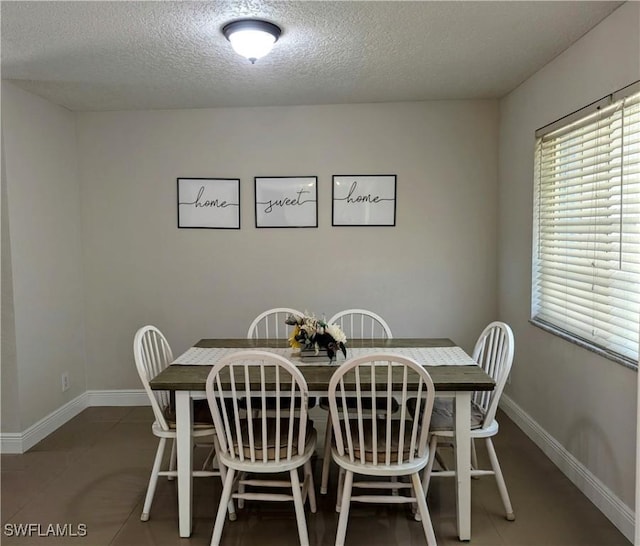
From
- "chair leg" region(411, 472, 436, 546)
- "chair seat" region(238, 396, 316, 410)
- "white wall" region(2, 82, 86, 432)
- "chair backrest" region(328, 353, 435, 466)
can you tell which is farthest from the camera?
"white wall" region(2, 82, 86, 432)

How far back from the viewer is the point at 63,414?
3777 millimetres

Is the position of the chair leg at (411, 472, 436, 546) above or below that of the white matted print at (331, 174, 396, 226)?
below

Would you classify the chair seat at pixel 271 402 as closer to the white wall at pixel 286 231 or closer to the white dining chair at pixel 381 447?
the white dining chair at pixel 381 447

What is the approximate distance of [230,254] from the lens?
4.06m

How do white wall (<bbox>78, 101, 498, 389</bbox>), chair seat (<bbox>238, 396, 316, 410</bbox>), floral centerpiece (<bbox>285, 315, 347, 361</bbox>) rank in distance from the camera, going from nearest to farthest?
1. floral centerpiece (<bbox>285, 315, 347, 361</bbox>)
2. chair seat (<bbox>238, 396, 316, 410</bbox>)
3. white wall (<bbox>78, 101, 498, 389</bbox>)

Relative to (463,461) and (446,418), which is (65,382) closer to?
(446,418)

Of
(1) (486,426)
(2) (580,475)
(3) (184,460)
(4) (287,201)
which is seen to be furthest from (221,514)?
(4) (287,201)

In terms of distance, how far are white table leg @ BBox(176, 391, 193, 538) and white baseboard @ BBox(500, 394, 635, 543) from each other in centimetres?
199

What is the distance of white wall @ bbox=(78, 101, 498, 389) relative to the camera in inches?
155

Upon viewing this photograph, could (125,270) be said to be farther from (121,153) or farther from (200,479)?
(200,479)

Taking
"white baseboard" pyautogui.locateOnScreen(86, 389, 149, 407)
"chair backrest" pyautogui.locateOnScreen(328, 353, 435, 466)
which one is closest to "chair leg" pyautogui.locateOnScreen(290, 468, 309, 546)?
"chair backrest" pyautogui.locateOnScreen(328, 353, 435, 466)

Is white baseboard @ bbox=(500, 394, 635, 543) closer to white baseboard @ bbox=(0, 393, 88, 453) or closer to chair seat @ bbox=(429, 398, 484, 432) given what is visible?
chair seat @ bbox=(429, 398, 484, 432)

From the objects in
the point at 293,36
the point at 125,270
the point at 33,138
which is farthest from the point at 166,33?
the point at 125,270

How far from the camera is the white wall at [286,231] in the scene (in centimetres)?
394
